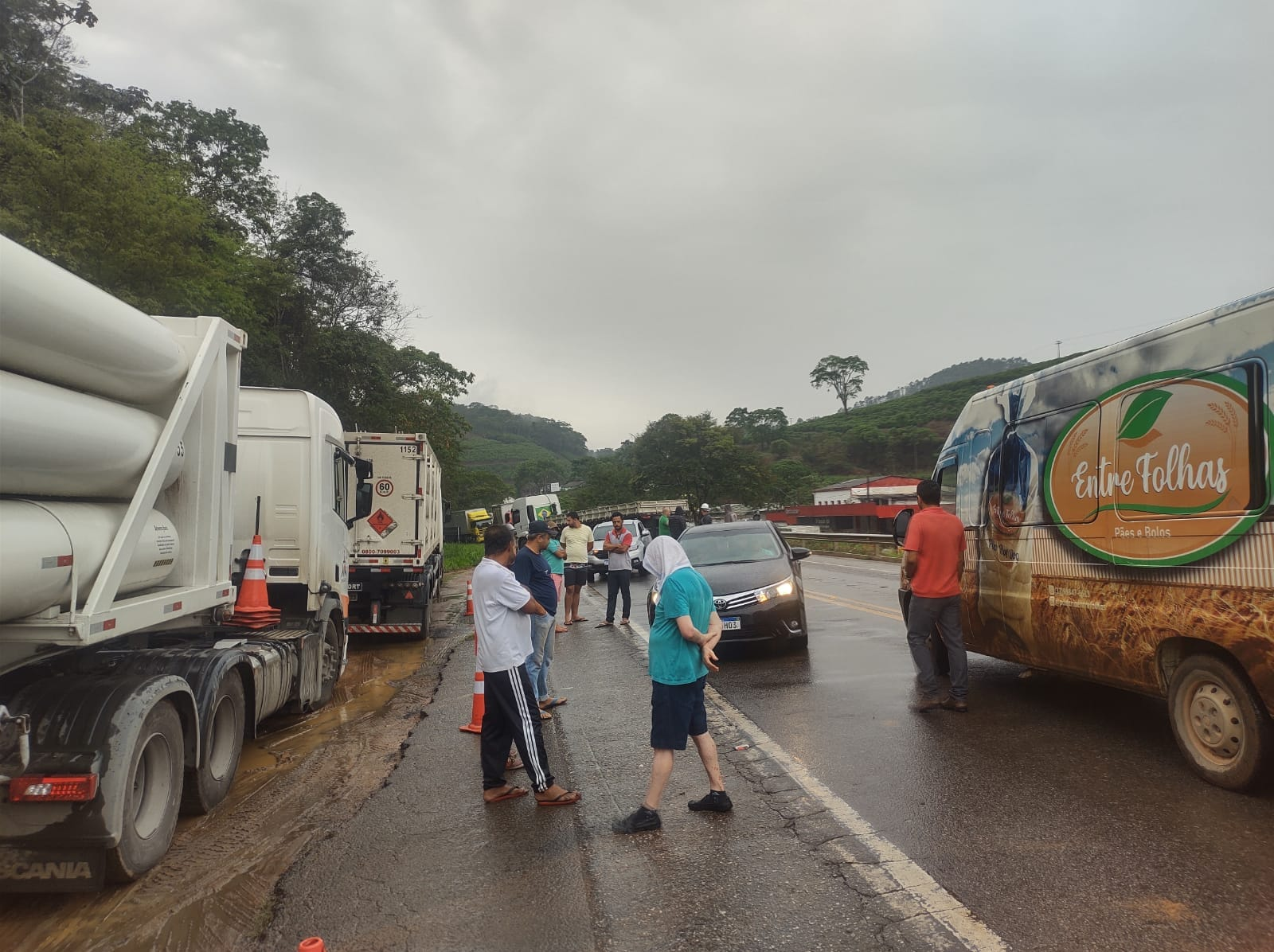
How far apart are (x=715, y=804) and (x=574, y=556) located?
8.72 meters

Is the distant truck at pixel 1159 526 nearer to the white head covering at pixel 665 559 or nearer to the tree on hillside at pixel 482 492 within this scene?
the white head covering at pixel 665 559

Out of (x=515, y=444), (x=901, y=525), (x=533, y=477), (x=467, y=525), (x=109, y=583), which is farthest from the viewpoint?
(x=515, y=444)

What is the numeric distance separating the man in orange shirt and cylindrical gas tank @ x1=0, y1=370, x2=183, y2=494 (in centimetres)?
539

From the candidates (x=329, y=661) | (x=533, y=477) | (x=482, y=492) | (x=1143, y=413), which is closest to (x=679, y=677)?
(x=1143, y=413)

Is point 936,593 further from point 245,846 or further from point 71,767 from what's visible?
point 71,767

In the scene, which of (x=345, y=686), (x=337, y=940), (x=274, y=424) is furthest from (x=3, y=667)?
(x=345, y=686)

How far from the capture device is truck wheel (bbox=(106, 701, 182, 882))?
4.07 meters

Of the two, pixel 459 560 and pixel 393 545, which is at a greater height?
pixel 393 545

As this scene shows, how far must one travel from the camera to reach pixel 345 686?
9852mm

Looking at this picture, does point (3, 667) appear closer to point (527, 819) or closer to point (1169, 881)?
point (527, 819)

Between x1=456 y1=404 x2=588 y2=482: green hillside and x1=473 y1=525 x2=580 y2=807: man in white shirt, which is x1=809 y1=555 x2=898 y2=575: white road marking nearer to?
x1=473 y1=525 x2=580 y2=807: man in white shirt

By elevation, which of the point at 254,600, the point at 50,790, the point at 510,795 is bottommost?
the point at 510,795

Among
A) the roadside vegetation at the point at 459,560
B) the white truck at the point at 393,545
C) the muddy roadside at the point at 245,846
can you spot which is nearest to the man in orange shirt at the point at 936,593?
the muddy roadside at the point at 245,846

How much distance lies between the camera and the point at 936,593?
21.9 feet
